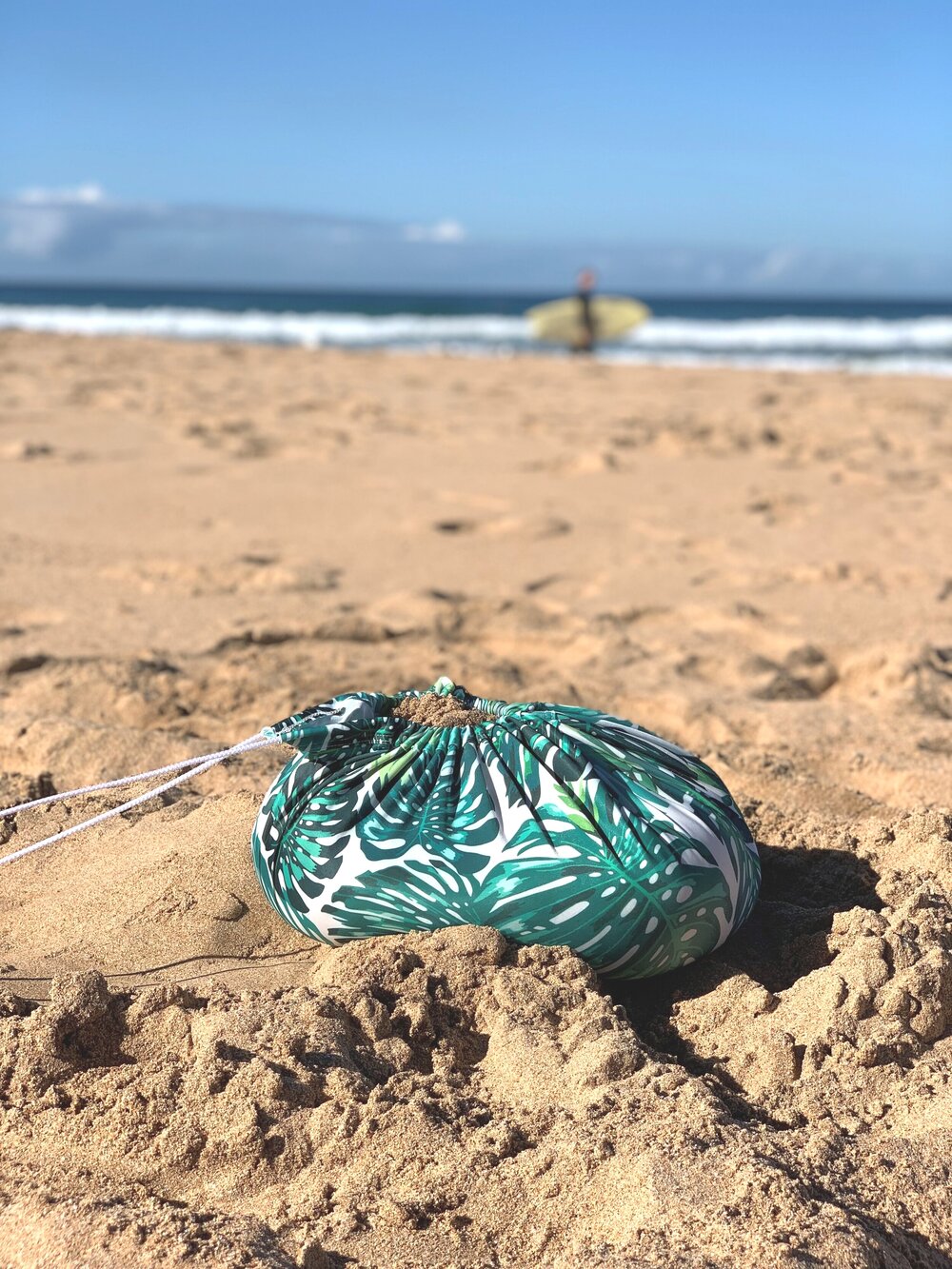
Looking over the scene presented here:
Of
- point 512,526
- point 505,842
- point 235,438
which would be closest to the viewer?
point 505,842

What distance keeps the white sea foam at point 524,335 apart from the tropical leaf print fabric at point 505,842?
53.3ft

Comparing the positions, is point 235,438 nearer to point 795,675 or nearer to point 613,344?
point 795,675

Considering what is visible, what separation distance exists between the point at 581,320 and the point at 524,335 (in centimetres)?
582

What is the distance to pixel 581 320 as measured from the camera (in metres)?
18.0

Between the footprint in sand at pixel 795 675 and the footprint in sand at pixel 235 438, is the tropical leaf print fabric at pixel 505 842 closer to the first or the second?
the footprint in sand at pixel 795 675

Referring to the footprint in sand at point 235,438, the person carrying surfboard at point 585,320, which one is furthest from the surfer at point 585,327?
the footprint in sand at point 235,438

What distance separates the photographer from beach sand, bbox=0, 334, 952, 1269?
1.57 m

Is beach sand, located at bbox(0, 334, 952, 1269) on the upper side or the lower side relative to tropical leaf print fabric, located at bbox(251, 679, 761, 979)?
lower

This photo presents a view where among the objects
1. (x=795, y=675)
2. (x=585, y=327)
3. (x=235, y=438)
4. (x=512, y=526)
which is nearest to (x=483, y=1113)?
(x=795, y=675)

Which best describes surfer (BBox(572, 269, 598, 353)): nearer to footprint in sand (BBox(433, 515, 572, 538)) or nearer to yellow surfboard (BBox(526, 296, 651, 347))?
yellow surfboard (BBox(526, 296, 651, 347))

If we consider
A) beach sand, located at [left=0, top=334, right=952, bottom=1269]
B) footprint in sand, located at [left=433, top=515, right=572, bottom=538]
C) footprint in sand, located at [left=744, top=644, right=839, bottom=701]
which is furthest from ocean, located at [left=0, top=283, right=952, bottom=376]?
footprint in sand, located at [left=744, top=644, right=839, bottom=701]

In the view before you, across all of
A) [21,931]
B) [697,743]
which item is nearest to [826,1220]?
[21,931]

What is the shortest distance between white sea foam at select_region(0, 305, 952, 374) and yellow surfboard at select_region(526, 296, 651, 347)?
0.54 meters

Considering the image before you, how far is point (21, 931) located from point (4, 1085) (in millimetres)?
473
